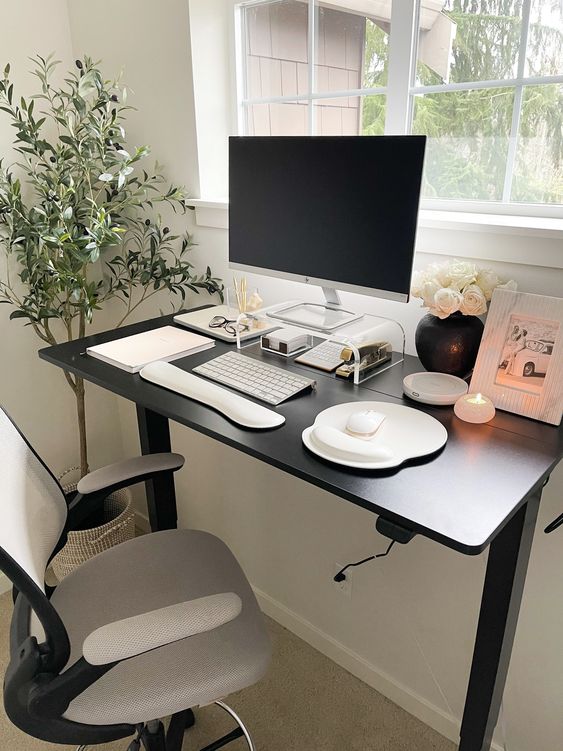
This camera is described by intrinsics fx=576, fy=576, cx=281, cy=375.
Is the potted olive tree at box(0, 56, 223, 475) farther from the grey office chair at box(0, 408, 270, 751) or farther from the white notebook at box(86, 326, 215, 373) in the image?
the grey office chair at box(0, 408, 270, 751)

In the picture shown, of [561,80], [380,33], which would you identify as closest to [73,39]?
[380,33]

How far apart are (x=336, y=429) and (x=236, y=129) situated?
1.15 meters

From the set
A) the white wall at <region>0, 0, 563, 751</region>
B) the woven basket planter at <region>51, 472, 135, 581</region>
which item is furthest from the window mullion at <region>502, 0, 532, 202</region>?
the woven basket planter at <region>51, 472, 135, 581</region>

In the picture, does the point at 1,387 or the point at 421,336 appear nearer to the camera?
the point at 421,336

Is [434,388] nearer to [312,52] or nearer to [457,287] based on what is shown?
[457,287]

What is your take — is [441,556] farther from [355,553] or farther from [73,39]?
[73,39]

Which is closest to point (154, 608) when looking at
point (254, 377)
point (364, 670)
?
point (254, 377)

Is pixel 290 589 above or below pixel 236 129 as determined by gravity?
below

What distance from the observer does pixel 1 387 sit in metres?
1.98

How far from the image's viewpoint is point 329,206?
126cm

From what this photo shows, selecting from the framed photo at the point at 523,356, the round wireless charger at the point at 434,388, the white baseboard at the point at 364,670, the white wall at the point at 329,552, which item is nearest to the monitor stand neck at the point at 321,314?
the white wall at the point at 329,552

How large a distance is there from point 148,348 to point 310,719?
3.71 feet

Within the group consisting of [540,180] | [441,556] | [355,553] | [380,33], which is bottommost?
[355,553]

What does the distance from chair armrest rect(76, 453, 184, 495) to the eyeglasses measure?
37 centimetres
